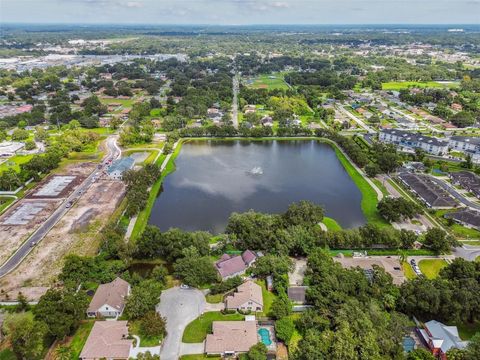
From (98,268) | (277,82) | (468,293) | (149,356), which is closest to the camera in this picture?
(149,356)

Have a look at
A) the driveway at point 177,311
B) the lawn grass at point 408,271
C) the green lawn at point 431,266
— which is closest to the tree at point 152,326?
the driveway at point 177,311

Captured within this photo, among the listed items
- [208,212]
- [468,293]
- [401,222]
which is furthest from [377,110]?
[468,293]

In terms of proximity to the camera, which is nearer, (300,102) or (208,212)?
(208,212)

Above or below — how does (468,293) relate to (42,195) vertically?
above

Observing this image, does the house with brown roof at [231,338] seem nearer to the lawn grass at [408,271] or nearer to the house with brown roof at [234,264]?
the house with brown roof at [234,264]

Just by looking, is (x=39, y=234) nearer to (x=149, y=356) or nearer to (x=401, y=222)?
(x=149, y=356)

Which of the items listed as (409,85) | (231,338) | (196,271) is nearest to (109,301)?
(196,271)
